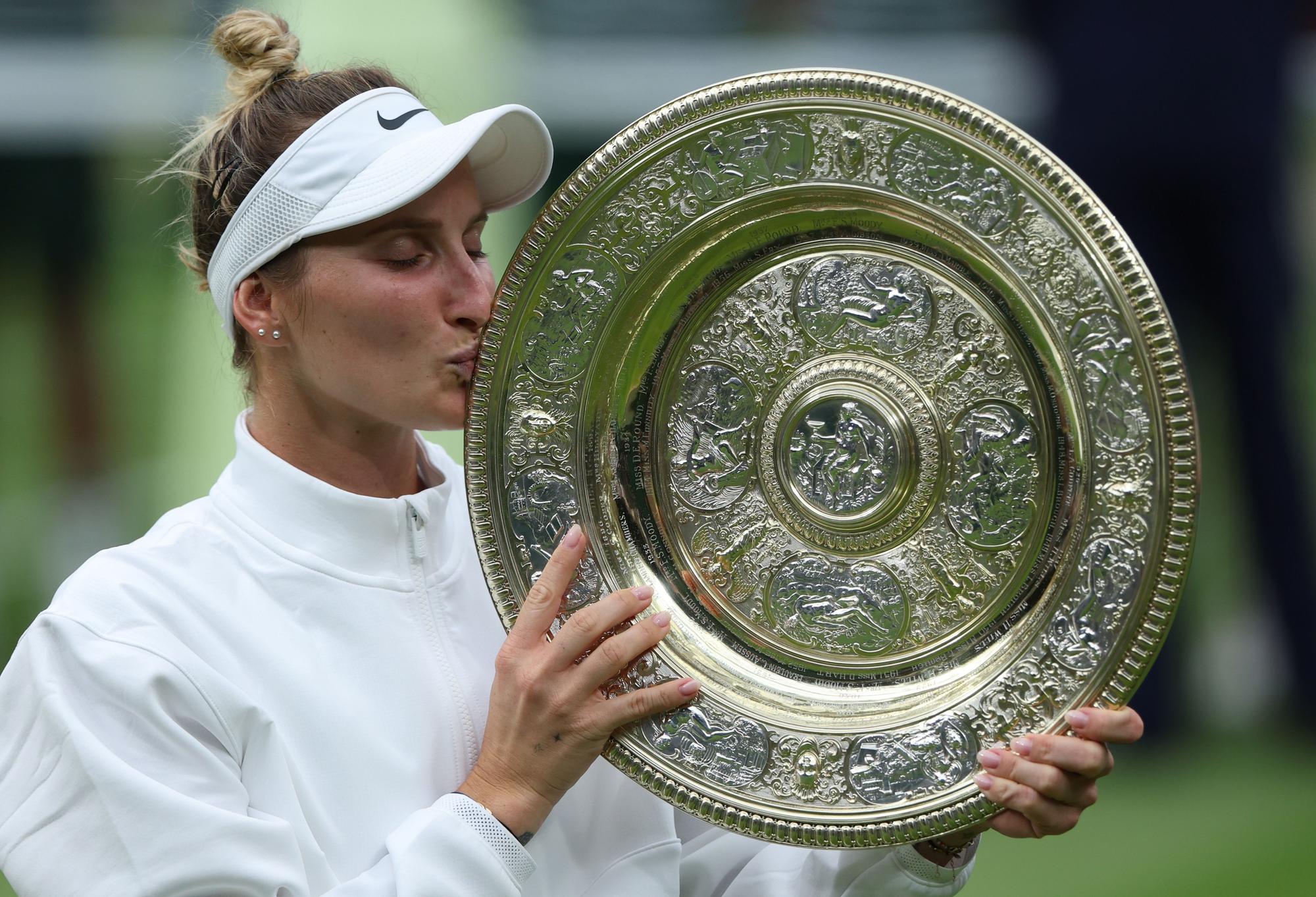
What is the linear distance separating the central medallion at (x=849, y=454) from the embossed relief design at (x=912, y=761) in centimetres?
22

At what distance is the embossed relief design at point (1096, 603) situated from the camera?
48.0 inches

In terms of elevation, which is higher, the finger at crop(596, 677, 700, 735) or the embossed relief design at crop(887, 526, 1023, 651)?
the embossed relief design at crop(887, 526, 1023, 651)

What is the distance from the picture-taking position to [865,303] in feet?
4.60

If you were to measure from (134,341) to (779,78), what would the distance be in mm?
4368

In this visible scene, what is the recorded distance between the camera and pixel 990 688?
128cm

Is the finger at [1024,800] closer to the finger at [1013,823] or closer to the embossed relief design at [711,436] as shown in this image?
the finger at [1013,823]

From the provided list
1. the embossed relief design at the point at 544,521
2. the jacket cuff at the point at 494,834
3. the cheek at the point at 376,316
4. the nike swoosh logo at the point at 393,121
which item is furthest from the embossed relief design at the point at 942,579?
the nike swoosh logo at the point at 393,121

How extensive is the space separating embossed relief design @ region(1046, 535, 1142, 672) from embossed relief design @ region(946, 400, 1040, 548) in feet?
0.33

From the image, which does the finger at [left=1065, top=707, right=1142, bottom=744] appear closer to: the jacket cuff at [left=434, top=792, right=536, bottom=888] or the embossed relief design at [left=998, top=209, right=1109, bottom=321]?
the embossed relief design at [left=998, top=209, right=1109, bottom=321]

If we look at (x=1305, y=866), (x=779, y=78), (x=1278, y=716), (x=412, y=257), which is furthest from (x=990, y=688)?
(x=1278, y=716)

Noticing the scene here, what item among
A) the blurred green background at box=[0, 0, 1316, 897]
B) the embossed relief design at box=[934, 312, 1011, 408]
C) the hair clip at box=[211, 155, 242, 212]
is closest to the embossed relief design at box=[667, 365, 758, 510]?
the embossed relief design at box=[934, 312, 1011, 408]

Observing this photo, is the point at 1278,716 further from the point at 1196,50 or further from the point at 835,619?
the point at 835,619

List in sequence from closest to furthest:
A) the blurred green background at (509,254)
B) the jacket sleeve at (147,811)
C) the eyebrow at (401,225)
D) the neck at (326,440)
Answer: the jacket sleeve at (147,811)
the eyebrow at (401,225)
the neck at (326,440)
the blurred green background at (509,254)

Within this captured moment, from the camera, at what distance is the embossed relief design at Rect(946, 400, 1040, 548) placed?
1.33m
